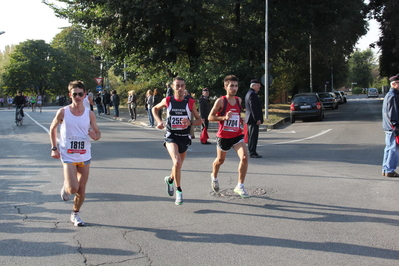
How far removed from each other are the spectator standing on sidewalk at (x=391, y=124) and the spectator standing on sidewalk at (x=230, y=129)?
301 cm

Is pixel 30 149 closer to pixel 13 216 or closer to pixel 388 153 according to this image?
pixel 13 216

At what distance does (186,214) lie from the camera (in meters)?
5.95

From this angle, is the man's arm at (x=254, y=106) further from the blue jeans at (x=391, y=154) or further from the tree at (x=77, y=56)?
the tree at (x=77, y=56)

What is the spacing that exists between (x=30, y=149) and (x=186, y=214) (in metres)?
8.67

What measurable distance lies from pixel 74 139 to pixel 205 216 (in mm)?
1918

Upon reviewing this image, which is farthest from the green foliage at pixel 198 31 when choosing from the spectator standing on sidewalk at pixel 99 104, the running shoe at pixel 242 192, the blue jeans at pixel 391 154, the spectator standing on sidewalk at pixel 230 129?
the running shoe at pixel 242 192

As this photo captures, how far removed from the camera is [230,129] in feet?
22.8

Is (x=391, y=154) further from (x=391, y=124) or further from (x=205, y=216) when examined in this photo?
(x=205, y=216)

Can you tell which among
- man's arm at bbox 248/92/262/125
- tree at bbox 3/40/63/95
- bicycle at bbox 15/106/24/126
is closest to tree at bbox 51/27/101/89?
tree at bbox 3/40/63/95

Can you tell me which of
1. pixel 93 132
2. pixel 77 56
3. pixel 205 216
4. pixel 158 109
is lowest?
pixel 205 216

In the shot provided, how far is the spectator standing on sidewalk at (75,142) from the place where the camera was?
17.5 feet

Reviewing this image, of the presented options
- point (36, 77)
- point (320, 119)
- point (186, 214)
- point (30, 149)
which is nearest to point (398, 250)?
point (186, 214)

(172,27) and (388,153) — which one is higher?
(172,27)

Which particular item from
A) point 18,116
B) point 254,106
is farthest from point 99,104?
point 254,106
